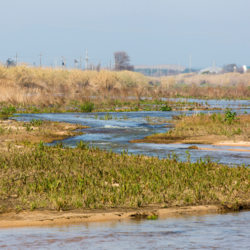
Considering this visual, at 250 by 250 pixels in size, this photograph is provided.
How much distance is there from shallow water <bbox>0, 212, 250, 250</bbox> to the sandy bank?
0.27 metres

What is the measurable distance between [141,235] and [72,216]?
5.04 ft

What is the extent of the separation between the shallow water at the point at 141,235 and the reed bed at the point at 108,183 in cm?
96

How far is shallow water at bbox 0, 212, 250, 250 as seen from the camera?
5.36 m

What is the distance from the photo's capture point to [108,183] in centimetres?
904

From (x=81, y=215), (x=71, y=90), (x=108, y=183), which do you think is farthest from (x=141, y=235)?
(x=71, y=90)

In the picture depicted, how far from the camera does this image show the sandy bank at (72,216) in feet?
22.4

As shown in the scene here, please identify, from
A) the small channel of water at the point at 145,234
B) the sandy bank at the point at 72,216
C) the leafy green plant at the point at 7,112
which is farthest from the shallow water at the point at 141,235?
the leafy green plant at the point at 7,112

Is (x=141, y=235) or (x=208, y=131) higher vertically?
(x=208, y=131)

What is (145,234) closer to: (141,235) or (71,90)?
(141,235)

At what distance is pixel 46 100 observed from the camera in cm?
3800

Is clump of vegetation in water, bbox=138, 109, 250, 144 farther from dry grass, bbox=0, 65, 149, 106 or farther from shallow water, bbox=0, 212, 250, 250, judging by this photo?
dry grass, bbox=0, 65, 149, 106

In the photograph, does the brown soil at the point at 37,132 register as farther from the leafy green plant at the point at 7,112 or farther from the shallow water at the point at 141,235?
the shallow water at the point at 141,235

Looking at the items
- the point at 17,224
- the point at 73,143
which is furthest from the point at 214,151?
the point at 17,224

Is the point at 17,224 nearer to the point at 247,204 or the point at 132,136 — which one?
the point at 247,204
